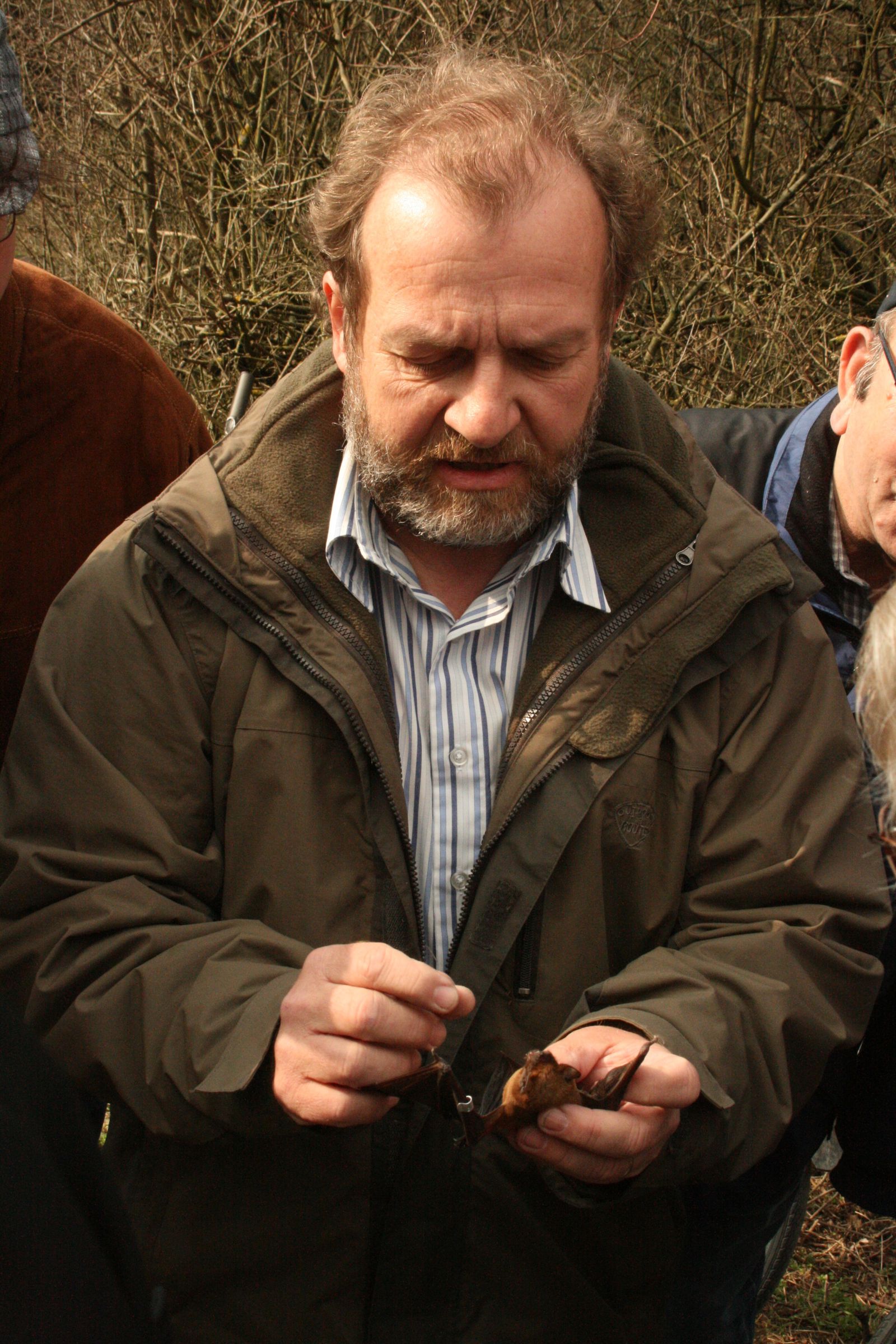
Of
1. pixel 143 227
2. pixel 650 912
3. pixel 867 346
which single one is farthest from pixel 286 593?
pixel 143 227

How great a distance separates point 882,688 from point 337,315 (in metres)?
1.24

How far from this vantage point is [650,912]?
1982 mm

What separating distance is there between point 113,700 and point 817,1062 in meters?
1.26

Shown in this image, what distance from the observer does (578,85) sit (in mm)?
5957

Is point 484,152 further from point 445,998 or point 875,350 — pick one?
point 445,998

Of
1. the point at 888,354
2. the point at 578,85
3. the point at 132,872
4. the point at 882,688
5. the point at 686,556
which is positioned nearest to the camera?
the point at 882,688

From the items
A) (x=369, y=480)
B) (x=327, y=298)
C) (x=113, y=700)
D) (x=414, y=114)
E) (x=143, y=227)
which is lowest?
(x=143, y=227)

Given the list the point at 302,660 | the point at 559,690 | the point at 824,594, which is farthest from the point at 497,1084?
the point at 824,594

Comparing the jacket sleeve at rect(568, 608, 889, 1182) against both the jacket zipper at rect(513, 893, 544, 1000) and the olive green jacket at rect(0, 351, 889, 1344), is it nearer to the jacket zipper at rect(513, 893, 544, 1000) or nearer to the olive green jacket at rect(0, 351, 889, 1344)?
the olive green jacket at rect(0, 351, 889, 1344)

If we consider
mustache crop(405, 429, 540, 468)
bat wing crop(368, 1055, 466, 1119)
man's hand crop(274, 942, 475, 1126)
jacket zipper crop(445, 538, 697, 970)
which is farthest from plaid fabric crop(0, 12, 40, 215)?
bat wing crop(368, 1055, 466, 1119)

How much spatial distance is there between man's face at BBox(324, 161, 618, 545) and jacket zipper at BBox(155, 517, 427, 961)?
1.12 feet

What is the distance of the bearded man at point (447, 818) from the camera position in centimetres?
181

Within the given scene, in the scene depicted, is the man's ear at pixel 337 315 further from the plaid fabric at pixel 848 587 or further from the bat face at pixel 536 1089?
the bat face at pixel 536 1089

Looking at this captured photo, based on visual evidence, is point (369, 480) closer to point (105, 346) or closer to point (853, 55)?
point (105, 346)
